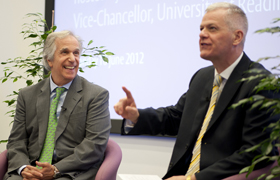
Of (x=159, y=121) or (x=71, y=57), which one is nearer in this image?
(x=159, y=121)

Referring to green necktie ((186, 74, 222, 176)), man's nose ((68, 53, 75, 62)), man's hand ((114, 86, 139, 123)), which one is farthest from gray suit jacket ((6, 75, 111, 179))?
green necktie ((186, 74, 222, 176))

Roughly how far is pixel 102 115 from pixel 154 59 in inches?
50.1

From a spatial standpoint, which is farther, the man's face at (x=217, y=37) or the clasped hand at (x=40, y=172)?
the clasped hand at (x=40, y=172)

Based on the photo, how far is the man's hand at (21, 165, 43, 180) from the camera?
2.48 metres

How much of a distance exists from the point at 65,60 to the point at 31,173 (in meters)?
0.91

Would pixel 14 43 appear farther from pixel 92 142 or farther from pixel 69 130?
pixel 92 142

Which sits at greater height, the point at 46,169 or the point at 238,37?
the point at 238,37

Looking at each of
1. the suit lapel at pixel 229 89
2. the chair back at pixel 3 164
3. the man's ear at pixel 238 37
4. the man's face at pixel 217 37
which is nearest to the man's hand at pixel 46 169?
the chair back at pixel 3 164

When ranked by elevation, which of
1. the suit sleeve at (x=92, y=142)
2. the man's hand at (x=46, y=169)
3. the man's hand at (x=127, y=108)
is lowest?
the man's hand at (x=46, y=169)

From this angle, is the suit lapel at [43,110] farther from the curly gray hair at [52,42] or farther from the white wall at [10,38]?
the white wall at [10,38]

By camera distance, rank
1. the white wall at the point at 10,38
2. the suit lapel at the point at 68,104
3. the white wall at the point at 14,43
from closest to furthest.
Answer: the suit lapel at the point at 68,104, the white wall at the point at 14,43, the white wall at the point at 10,38

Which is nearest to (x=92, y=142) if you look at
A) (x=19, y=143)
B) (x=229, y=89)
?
(x=19, y=143)

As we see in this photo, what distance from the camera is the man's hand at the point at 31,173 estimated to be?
8.14 feet

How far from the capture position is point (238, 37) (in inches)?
80.0
